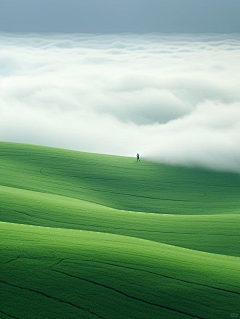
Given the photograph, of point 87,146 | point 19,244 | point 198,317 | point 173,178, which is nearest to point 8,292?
point 19,244

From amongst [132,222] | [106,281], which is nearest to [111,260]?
[106,281]

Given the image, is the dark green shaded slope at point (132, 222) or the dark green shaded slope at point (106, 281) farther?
the dark green shaded slope at point (132, 222)

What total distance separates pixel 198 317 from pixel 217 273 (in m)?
2.26

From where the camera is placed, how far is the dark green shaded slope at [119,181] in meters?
23.2

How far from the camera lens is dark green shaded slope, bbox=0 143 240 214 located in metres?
23.2

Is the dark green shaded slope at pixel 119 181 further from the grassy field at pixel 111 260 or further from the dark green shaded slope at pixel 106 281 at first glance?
the dark green shaded slope at pixel 106 281

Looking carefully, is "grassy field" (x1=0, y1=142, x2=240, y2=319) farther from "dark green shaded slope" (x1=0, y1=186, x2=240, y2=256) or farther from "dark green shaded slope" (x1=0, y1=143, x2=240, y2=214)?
"dark green shaded slope" (x1=0, y1=143, x2=240, y2=214)

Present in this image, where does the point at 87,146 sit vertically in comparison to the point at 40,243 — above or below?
above

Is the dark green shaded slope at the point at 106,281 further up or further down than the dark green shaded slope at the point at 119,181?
further down

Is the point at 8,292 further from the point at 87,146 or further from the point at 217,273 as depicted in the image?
the point at 87,146

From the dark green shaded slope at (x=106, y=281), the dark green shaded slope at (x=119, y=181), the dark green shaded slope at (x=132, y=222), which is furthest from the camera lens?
the dark green shaded slope at (x=119, y=181)

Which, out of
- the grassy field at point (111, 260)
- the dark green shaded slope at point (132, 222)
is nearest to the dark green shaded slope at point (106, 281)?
the grassy field at point (111, 260)

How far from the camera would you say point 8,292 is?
8.06 m

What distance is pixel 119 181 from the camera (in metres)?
27.0
